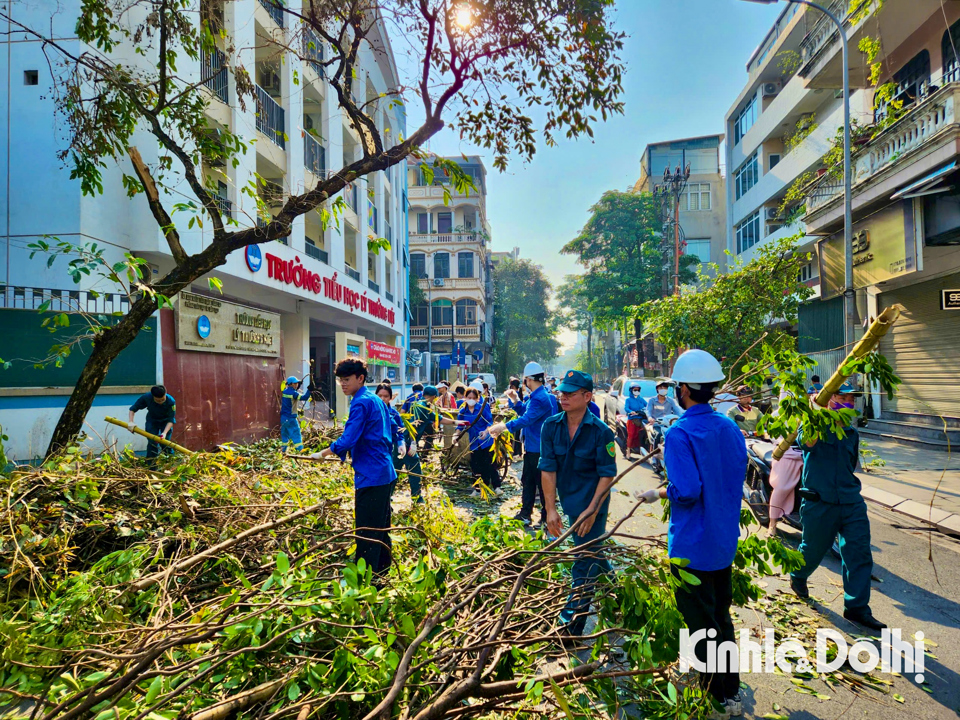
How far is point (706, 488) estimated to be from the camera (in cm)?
258

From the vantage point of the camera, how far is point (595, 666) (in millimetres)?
2184

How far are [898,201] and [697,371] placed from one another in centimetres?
1281

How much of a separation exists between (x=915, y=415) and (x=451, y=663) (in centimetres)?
1477

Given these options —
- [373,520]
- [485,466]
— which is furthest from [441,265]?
[373,520]

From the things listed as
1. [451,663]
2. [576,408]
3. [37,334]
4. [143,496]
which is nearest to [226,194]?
[37,334]

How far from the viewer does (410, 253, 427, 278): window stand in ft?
130

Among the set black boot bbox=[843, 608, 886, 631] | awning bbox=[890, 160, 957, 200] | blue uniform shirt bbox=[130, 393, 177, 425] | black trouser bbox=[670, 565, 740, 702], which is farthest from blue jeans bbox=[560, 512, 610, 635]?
awning bbox=[890, 160, 957, 200]

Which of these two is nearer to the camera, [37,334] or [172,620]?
[172,620]

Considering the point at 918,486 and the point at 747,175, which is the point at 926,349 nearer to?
the point at 918,486

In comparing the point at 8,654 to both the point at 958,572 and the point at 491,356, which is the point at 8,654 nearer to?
the point at 958,572

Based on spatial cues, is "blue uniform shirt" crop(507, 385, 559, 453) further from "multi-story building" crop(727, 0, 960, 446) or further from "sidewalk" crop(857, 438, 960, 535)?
"multi-story building" crop(727, 0, 960, 446)

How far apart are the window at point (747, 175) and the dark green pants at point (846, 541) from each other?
952 inches

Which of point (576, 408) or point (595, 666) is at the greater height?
point (576, 408)

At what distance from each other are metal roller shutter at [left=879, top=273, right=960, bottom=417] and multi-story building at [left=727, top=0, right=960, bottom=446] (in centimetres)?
3
